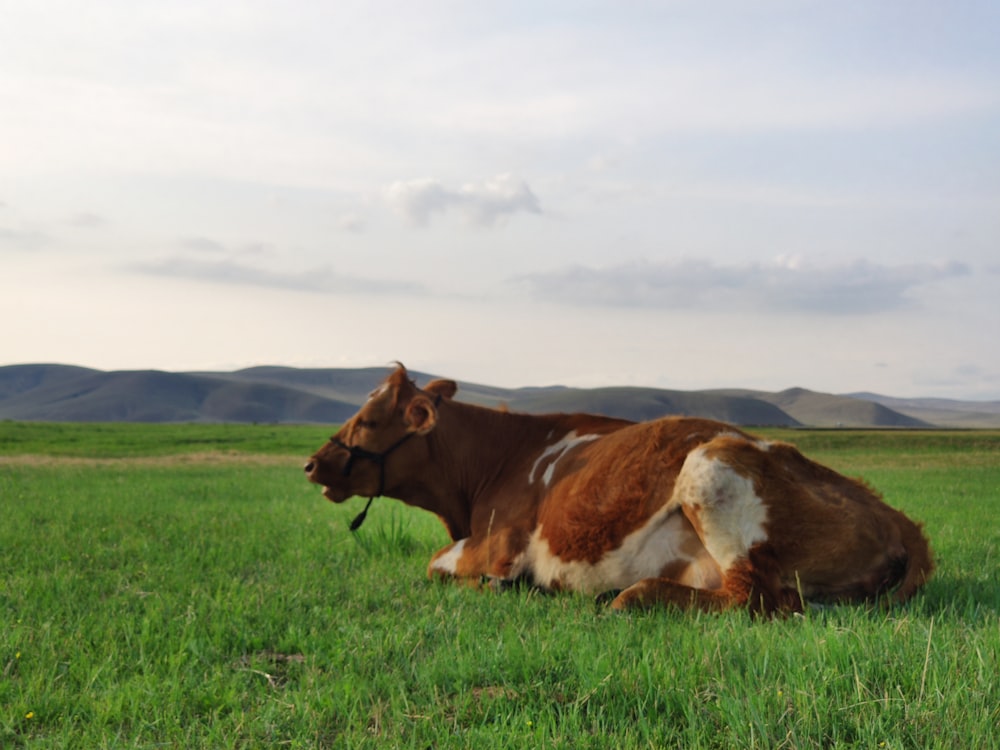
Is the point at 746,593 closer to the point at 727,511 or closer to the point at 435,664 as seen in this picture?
the point at 727,511

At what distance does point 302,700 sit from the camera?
4.27 metres

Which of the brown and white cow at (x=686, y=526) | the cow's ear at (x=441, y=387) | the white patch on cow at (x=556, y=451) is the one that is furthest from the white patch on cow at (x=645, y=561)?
the cow's ear at (x=441, y=387)

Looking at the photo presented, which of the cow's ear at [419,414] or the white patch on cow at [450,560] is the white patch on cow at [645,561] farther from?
the cow's ear at [419,414]

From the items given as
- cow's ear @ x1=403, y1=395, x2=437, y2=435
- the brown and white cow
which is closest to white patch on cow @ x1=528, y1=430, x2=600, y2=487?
the brown and white cow

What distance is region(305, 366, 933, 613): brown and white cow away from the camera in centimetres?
574

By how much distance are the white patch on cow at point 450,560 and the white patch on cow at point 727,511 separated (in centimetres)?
251

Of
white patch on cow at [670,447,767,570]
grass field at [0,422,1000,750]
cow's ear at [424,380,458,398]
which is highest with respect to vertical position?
cow's ear at [424,380,458,398]

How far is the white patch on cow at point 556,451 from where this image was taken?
7594mm

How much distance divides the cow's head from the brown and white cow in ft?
Result: 1.22

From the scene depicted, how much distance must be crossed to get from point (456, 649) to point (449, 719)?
1.01 meters

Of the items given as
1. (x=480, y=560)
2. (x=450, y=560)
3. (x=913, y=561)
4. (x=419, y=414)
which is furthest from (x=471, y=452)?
(x=913, y=561)

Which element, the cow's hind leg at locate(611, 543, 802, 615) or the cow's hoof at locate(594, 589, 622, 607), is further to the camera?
the cow's hoof at locate(594, 589, 622, 607)

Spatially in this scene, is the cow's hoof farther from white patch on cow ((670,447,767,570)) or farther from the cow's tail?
the cow's tail

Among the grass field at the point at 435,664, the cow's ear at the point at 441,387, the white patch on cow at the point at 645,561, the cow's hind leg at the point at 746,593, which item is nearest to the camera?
the grass field at the point at 435,664
